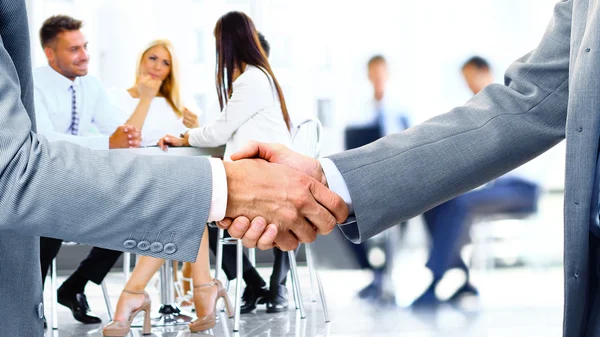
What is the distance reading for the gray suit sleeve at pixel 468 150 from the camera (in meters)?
1.23

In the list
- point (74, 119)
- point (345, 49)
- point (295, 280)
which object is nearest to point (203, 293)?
point (295, 280)

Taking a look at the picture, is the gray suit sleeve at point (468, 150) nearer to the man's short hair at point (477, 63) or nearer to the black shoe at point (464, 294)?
the black shoe at point (464, 294)

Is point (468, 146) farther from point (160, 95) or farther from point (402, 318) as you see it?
point (160, 95)

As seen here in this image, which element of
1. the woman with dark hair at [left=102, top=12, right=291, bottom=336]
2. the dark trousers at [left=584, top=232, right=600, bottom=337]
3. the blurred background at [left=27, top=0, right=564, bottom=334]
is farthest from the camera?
the blurred background at [left=27, top=0, right=564, bottom=334]

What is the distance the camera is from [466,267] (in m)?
4.43

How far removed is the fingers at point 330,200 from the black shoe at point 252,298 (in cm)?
239

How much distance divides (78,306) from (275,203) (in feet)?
7.80

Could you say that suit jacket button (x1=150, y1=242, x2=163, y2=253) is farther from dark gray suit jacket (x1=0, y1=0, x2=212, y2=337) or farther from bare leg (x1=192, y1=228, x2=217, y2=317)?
bare leg (x1=192, y1=228, x2=217, y2=317)

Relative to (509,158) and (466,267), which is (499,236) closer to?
(466,267)

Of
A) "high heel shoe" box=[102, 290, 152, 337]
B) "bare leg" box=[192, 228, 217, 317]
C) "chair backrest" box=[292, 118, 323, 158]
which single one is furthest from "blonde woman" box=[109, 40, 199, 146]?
"high heel shoe" box=[102, 290, 152, 337]

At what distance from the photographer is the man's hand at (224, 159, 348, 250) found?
119 centimetres

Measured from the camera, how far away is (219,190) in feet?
3.57

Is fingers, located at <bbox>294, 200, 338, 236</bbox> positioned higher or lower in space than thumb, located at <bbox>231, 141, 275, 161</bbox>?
lower

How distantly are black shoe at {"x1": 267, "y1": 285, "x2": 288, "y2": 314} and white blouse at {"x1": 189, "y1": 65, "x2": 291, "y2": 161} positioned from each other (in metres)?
0.71
